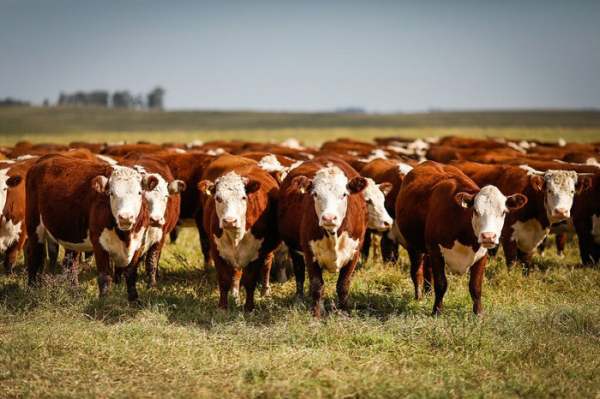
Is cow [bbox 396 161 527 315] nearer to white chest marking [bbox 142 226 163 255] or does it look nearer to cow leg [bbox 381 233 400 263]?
cow leg [bbox 381 233 400 263]

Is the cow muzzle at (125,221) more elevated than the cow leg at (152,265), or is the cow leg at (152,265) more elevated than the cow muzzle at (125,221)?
the cow muzzle at (125,221)

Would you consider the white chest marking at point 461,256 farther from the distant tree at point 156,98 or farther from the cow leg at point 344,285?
the distant tree at point 156,98

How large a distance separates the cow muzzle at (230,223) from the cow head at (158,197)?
36.5 inches

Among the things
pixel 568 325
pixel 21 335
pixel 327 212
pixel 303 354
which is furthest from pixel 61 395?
pixel 568 325

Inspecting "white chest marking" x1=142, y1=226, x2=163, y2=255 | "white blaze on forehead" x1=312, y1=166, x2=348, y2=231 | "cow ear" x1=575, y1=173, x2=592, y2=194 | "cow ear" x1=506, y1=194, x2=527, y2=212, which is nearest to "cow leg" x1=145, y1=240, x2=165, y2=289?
"white chest marking" x1=142, y1=226, x2=163, y2=255

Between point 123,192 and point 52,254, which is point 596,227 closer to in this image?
point 123,192

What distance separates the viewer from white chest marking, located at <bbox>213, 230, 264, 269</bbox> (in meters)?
7.71

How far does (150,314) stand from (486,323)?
3.36 m

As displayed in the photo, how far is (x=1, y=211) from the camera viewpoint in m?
8.84

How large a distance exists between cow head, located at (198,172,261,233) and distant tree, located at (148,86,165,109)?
124492 mm

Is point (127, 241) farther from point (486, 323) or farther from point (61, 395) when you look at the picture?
point (486, 323)

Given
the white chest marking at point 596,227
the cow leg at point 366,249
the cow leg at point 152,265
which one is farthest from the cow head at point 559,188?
the cow leg at point 152,265

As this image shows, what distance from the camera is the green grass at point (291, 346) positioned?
5301mm

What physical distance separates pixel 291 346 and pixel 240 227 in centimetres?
164
